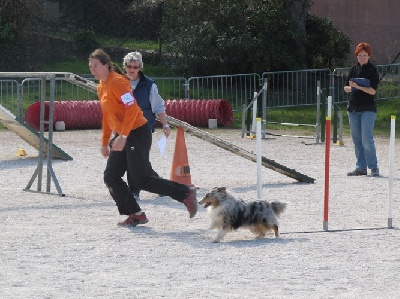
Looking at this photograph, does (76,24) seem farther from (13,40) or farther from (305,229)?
(305,229)

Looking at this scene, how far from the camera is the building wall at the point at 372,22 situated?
30500mm

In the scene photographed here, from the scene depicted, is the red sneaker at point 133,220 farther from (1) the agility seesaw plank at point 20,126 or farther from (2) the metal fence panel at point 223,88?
(2) the metal fence panel at point 223,88

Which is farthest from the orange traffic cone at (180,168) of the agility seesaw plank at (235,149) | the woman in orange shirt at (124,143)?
the woman in orange shirt at (124,143)

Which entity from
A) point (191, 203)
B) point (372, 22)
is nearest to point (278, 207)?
point (191, 203)

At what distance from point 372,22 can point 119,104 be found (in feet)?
73.7

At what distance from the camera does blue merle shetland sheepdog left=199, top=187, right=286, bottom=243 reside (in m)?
9.12

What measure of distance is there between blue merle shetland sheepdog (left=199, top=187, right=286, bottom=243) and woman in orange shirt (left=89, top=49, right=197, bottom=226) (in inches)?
34.6

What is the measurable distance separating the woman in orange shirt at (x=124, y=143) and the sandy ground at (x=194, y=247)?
0.91 ft

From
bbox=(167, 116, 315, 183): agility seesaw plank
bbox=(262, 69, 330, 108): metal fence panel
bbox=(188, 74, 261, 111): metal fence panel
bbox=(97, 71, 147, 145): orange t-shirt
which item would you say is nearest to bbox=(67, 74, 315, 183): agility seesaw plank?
bbox=(167, 116, 315, 183): agility seesaw plank

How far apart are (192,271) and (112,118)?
7.56ft

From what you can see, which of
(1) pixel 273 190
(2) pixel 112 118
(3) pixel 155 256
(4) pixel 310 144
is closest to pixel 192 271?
(3) pixel 155 256

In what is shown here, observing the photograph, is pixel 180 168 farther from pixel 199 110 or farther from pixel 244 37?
pixel 244 37

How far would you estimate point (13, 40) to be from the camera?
96.3 ft

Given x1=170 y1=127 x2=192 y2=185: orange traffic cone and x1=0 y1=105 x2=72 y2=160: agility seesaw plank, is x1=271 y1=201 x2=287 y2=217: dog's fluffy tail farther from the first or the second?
x1=0 y1=105 x2=72 y2=160: agility seesaw plank
